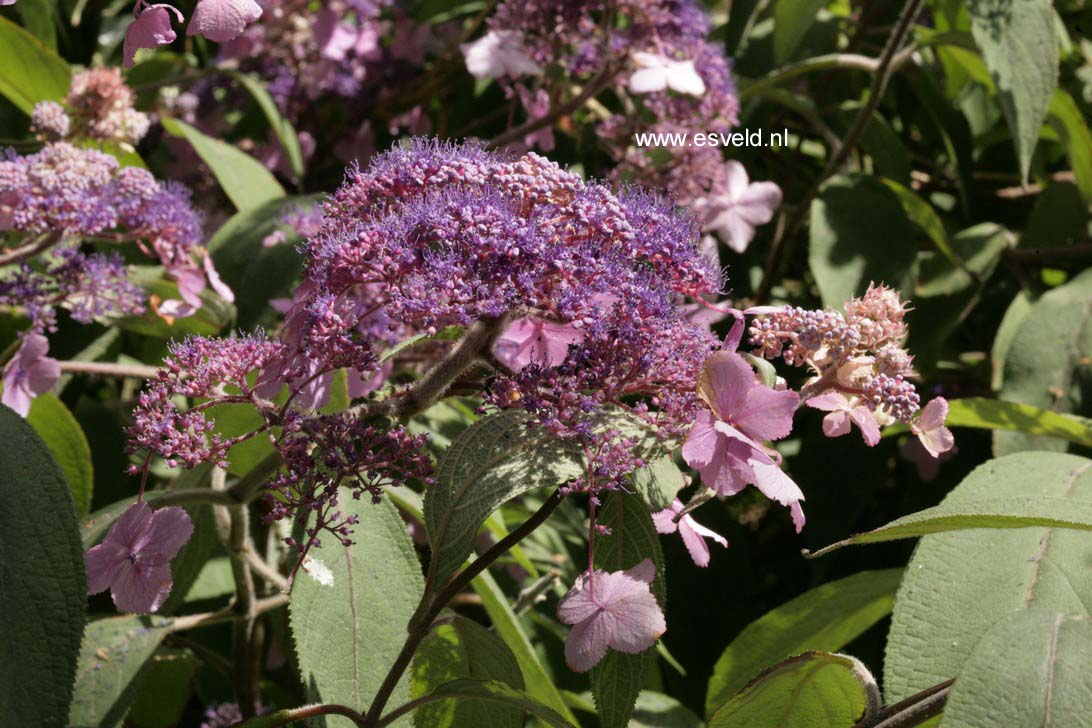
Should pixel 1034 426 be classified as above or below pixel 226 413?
below

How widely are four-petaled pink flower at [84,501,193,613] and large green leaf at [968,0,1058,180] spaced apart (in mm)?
1095

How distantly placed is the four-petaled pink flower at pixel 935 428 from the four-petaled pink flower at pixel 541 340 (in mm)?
248

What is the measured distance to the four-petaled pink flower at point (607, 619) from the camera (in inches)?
30.7

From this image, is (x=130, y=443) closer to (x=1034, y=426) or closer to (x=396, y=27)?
(x=1034, y=426)

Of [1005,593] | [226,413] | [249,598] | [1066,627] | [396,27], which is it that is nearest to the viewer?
[1066,627]

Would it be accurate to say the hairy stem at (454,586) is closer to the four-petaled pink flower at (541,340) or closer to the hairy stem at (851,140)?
the four-petaled pink flower at (541,340)

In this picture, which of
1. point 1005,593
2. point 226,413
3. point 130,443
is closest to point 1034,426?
point 1005,593

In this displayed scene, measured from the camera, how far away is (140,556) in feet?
2.67

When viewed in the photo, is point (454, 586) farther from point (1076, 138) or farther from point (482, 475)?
point (1076, 138)

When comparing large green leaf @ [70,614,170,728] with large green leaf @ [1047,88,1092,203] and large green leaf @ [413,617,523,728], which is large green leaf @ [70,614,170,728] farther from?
large green leaf @ [1047,88,1092,203]

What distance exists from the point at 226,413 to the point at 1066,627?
0.73m

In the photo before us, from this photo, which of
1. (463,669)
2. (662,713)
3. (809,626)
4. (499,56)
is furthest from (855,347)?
(499,56)

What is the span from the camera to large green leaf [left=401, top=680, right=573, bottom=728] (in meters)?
0.82

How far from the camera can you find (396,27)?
86.8 inches
